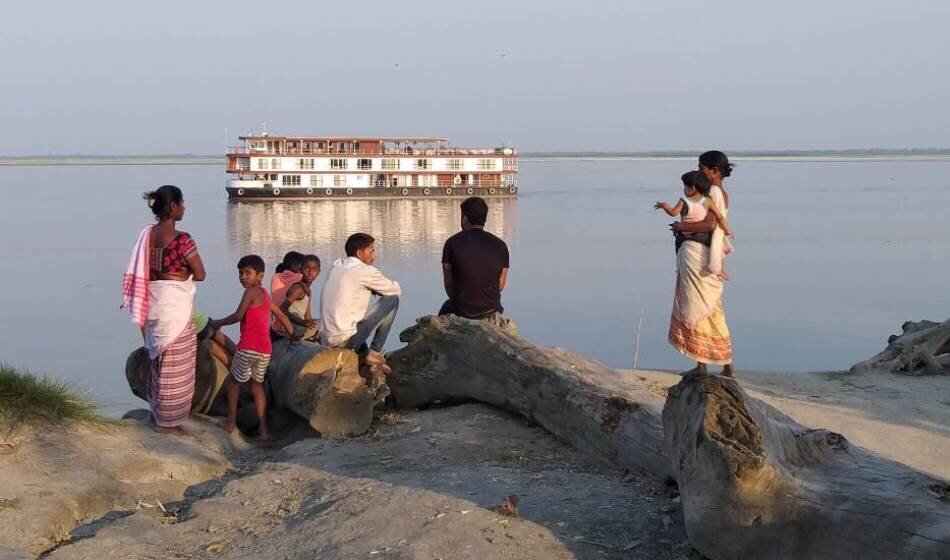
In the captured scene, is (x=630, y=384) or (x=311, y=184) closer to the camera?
(x=630, y=384)

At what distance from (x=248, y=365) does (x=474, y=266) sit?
1.56m

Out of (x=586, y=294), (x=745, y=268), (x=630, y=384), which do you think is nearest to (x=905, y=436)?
(x=630, y=384)

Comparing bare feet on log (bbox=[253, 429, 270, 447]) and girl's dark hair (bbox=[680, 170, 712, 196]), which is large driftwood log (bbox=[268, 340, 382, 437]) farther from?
girl's dark hair (bbox=[680, 170, 712, 196])

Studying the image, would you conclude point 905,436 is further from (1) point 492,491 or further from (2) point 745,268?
(2) point 745,268

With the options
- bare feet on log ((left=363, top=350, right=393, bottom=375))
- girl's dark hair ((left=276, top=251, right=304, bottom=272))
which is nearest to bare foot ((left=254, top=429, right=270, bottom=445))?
bare feet on log ((left=363, top=350, right=393, bottom=375))

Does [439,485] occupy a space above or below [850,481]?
below

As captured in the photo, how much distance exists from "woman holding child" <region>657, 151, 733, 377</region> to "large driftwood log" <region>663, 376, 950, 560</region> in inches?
83.7

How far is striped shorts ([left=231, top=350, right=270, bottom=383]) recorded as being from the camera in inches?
239

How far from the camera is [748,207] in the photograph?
41625 millimetres

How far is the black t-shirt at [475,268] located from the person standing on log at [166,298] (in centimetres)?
162

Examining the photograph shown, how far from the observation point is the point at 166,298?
5676mm

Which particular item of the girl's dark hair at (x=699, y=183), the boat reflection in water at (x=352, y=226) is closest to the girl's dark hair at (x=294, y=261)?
the girl's dark hair at (x=699, y=183)

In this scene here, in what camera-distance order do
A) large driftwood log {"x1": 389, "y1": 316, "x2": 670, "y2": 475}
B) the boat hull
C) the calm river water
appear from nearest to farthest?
large driftwood log {"x1": 389, "y1": 316, "x2": 670, "y2": 475}
the calm river water
the boat hull

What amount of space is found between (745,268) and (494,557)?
18052 mm
